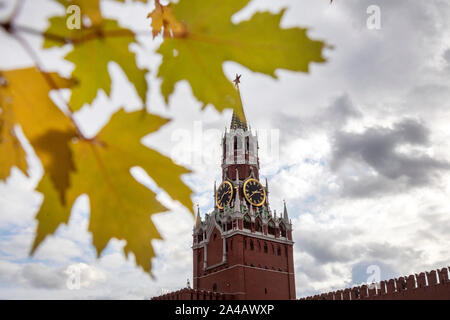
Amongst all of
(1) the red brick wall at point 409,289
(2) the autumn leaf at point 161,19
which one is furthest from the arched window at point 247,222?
(2) the autumn leaf at point 161,19

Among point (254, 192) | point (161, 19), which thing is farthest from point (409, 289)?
point (161, 19)

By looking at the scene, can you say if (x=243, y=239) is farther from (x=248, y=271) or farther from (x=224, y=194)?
(x=224, y=194)

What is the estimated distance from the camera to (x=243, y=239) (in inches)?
776

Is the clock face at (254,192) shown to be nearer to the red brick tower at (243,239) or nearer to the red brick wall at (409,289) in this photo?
the red brick tower at (243,239)

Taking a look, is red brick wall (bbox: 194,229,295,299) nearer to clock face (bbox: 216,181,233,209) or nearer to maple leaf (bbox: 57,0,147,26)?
clock face (bbox: 216,181,233,209)

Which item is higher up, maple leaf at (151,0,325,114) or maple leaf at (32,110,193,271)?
maple leaf at (151,0,325,114)

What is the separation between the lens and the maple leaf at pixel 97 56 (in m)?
0.40

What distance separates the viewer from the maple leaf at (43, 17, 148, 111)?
401 mm

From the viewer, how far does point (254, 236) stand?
20.1m

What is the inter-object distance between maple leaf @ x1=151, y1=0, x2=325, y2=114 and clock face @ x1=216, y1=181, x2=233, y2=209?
20721 mm

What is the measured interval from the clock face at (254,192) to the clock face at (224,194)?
87cm

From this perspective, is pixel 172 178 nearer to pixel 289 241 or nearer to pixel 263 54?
pixel 263 54

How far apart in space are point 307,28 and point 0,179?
35cm

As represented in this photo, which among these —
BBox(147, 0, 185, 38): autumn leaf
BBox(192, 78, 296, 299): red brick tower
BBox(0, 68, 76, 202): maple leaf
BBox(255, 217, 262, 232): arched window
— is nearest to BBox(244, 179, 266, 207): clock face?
BBox(192, 78, 296, 299): red brick tower
